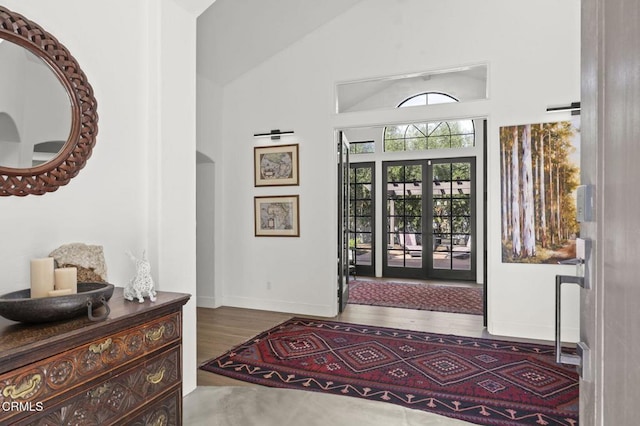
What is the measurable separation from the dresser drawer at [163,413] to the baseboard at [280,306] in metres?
3.14

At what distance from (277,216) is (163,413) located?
357 centimetres

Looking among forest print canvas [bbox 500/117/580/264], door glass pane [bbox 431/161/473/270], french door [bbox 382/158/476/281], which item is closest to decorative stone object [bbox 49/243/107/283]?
forest print canvas [bbox 500/117/580/264]

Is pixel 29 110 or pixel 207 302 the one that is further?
pixel 207 302

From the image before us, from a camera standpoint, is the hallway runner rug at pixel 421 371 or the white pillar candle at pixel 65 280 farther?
the hallway runner rug at pixel 421 371

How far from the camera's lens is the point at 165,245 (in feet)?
8.91

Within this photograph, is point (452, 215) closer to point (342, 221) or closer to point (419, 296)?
point (419, 296)

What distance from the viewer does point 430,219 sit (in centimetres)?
772

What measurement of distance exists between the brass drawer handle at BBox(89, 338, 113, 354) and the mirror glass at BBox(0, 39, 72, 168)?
3.16 feet

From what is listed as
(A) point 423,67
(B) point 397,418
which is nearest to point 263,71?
(A) point 423,67

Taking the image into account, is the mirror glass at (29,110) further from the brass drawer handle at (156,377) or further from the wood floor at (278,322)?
the wood floor at (278,322)

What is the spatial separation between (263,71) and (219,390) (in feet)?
13.8

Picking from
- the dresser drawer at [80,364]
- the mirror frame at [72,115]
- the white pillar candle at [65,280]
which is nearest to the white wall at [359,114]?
the mirror frame at [72,115]

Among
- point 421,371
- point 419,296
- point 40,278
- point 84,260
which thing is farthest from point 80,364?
point 419,296

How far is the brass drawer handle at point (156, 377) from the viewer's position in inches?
72.9
